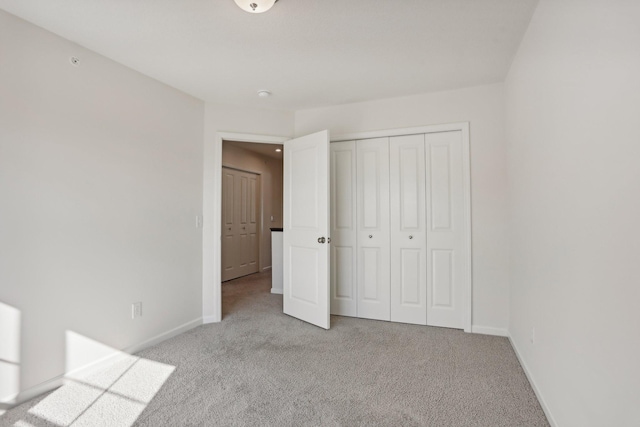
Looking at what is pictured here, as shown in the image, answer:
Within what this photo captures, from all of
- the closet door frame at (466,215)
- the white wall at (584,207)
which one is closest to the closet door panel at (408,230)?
the closet door frame at (466,215)

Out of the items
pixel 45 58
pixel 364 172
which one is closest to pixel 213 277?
pixel 364 172

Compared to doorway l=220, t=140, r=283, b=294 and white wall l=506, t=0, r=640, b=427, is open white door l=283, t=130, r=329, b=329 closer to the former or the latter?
white wall l=506, t=0, r=640, b=427

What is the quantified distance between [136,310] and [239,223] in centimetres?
319

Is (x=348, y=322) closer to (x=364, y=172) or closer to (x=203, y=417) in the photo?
(x=364, y=172)

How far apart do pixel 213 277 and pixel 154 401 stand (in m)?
1.56

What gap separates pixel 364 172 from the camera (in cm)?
347

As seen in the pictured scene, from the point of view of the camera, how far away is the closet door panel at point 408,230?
3238 mm

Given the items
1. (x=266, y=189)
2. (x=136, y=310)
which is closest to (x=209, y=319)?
(x=136, y=310)

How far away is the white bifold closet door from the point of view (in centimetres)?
338

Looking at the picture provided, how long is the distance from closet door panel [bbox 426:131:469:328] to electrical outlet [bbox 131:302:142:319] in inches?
105

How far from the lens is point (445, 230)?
124 inches

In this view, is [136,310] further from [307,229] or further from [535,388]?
[535,388]

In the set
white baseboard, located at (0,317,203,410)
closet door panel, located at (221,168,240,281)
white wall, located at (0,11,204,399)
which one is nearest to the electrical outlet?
white wall, located at (0,11,204,399)

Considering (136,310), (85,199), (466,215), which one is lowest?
(136,310)
